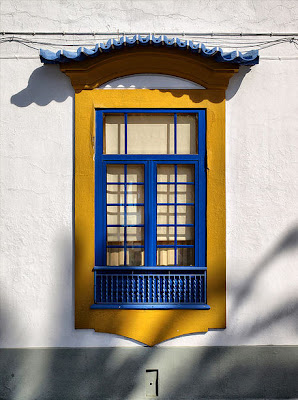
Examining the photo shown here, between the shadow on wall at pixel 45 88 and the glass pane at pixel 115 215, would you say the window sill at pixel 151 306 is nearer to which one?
the glass pane at pixel 115 215

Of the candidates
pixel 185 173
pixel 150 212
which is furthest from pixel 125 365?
pixel 185 173

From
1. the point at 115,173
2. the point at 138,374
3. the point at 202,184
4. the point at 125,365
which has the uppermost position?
the point at 115,173

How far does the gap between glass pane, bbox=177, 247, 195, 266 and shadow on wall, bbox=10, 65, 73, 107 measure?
8.18 ft

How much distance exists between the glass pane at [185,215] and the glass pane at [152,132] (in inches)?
30.0

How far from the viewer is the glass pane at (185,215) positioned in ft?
16.9

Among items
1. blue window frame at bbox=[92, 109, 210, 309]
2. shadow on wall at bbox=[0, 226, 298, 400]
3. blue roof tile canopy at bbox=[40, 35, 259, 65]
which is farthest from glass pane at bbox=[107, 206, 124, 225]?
blue roof tile canopy at bbox=[40, 35, 259, 65]

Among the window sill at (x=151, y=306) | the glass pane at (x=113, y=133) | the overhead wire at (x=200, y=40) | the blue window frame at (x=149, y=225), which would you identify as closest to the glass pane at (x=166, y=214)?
the blue window frame at (x=149, y=225)

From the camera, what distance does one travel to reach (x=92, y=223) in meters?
4.97

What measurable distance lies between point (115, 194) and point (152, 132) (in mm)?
951

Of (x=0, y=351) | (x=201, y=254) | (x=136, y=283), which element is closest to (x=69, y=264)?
(x=136, y=283)

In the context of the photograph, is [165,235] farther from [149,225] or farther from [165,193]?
[165,193]

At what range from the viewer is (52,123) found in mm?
5004

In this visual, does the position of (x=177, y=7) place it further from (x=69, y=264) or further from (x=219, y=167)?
(x=69, y=264)

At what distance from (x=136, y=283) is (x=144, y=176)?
1.38 metres
